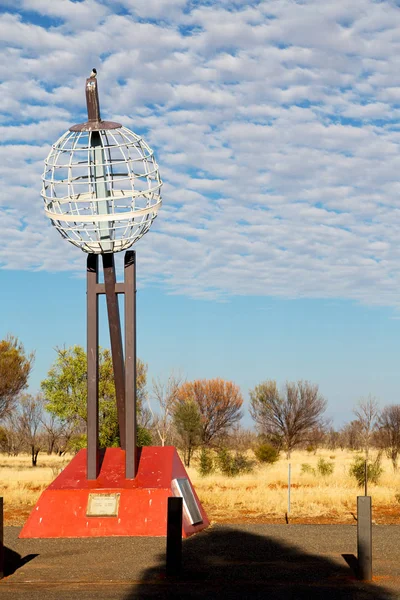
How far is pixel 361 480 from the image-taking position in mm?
18672

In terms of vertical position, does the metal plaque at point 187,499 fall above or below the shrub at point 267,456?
above

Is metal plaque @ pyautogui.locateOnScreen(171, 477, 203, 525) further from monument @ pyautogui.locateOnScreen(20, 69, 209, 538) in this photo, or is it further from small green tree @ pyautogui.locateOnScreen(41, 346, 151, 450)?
small green tree @ pyautogui.locateOnScreen(41, 346, 151, 450)

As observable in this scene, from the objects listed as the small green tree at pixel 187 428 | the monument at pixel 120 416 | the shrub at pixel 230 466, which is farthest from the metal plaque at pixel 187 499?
the small green tree at pixel 187 428

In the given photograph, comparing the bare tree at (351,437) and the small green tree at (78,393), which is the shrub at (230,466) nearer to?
the small green tree at (78,393)

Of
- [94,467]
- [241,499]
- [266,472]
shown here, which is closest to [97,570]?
[94,467]

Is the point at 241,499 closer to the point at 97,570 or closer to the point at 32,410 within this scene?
the point at 97,570

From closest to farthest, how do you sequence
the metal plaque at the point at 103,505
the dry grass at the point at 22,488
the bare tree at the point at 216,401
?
the metal plaque at the point at 103,505 < the dry grass at the point at 22,488 < the bare tree at the point at 216,401

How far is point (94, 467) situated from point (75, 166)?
429 cm

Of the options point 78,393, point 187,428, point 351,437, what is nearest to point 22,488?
point 78,393

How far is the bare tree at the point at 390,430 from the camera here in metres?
30.2

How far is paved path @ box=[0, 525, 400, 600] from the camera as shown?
22.8 ft

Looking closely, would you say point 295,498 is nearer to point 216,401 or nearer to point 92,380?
point 92,380

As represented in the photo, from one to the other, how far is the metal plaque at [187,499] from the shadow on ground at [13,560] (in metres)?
2.42

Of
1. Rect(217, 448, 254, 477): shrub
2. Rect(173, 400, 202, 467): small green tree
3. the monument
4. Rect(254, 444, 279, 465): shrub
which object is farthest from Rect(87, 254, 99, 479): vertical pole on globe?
Rect(173, 400, 202, 467): small green tree
